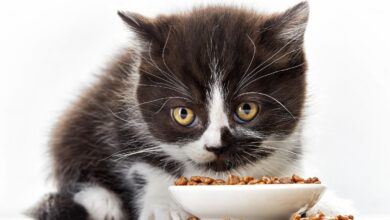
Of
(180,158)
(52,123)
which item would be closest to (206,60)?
(180,158)

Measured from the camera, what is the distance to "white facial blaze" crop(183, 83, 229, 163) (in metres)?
1.53

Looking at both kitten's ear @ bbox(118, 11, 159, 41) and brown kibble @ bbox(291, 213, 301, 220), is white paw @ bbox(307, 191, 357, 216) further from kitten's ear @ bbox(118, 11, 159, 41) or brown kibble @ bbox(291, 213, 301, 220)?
kitten's ear @ bbox(118, 11, 159, 41)

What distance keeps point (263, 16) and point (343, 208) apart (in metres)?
0.59

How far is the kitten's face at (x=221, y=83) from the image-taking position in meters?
1.58

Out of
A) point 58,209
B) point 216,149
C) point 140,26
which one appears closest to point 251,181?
point 216,149

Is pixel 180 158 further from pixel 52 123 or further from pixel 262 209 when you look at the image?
pixel 52 123

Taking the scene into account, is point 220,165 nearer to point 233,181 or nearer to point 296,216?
point 233,181

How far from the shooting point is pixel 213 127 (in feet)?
5.08

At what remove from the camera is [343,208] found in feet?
5.86

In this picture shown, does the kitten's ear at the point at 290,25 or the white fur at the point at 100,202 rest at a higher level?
the kitten's ear at the point at 290,25

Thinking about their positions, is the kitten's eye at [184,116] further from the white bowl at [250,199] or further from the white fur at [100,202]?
the white fur at [100,202]

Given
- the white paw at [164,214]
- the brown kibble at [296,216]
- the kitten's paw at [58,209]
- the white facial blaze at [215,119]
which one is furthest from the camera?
the kitten's paw at [58,209]

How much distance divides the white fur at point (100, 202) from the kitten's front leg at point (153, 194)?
78mm

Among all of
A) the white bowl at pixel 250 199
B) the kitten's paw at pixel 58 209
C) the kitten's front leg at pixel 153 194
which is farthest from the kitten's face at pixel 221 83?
the kitten's paw at pixel 58 209
